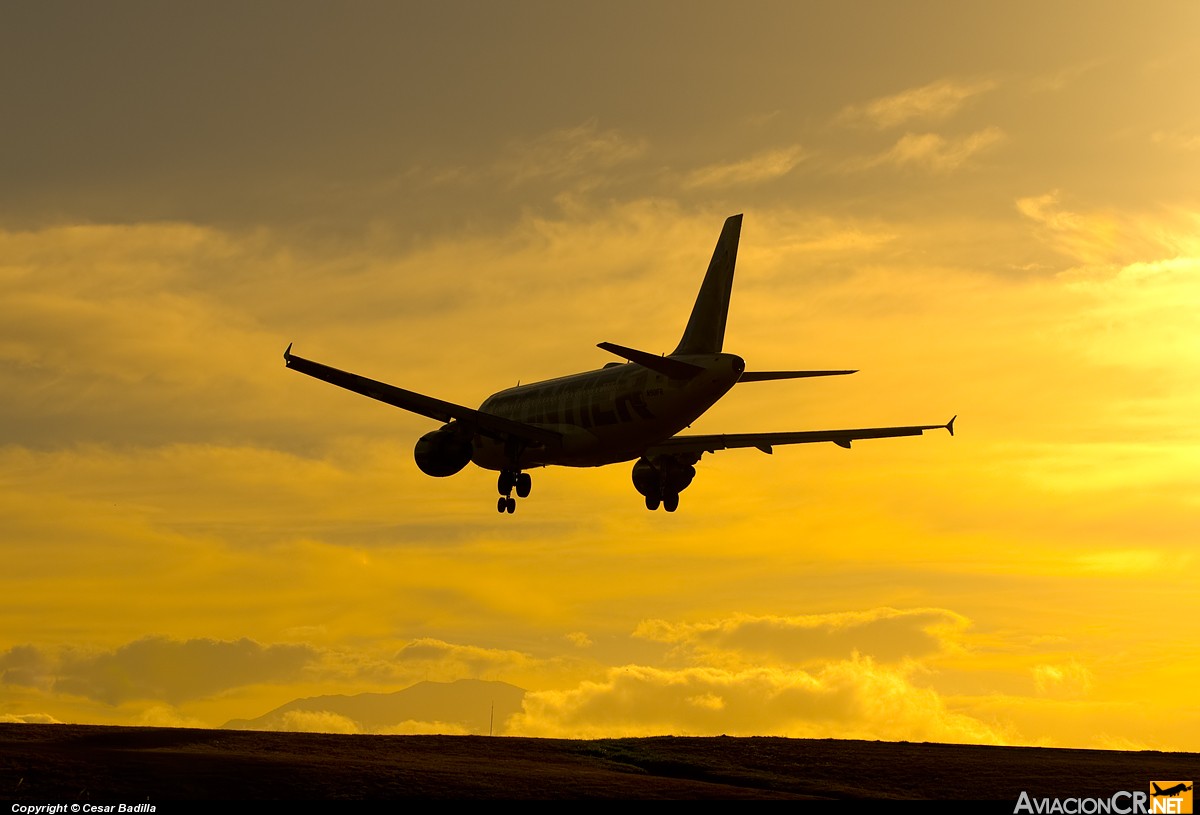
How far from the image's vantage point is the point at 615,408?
60.7 meters

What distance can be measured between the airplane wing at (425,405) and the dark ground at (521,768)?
13.8 meters

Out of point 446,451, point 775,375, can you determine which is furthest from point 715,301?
point 446,451

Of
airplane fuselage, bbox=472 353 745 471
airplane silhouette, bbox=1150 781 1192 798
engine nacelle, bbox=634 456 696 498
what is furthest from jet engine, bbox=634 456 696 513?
airplane silhouette, bbox=1150 781 1192 798

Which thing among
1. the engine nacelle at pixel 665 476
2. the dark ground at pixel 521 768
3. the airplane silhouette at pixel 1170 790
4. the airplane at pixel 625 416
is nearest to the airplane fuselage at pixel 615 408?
the airplane at pixel 625 416

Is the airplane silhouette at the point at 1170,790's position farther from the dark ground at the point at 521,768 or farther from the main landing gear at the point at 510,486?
the main landing gear at the point at 510,486

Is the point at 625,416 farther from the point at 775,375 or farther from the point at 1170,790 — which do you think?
the point at 1170,790

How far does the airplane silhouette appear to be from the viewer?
49.7 m

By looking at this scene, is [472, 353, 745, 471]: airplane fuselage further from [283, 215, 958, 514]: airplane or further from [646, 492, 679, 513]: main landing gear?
[646, 492, 679, 513]: main landing gear

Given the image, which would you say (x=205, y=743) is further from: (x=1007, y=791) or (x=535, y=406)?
(x=1007, y=791)

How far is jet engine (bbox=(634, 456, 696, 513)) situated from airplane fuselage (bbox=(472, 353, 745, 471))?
4837 mm

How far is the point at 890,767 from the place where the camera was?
59375mm

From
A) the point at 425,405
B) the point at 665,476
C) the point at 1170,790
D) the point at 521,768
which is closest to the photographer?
the point at 1170,790

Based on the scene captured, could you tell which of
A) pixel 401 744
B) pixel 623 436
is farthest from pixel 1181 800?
pixel 401 744

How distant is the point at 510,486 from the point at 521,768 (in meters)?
15.3
